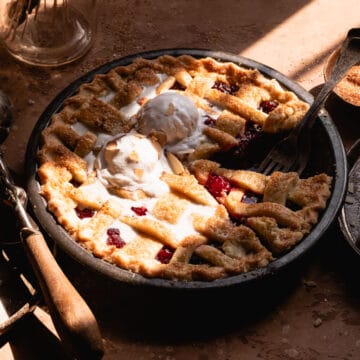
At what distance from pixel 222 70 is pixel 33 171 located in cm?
81

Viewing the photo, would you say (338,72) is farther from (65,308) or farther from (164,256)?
(65,308)

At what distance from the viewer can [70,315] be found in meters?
1.62

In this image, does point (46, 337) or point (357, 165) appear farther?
point (357, 165)

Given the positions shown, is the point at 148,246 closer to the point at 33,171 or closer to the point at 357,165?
the point at 33,171

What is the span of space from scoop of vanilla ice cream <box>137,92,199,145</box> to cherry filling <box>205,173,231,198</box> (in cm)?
19

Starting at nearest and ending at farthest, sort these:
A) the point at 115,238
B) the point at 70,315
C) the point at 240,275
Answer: the point at 70,315
the point at 240,275
the point at 115,238

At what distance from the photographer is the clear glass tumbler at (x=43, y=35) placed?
2.86 metres

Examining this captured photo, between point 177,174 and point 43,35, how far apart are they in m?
1.13

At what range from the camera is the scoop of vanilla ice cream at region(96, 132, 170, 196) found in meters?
2.07

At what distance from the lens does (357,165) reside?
7.93 feet

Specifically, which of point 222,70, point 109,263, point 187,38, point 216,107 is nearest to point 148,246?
point 109,263

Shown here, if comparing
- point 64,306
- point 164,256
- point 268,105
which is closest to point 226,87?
point 268,105

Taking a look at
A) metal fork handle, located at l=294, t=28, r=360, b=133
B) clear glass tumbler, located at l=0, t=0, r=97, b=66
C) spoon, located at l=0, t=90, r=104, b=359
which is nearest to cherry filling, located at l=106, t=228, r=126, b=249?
spoon, located at l=0, t=90, r=104, b=359

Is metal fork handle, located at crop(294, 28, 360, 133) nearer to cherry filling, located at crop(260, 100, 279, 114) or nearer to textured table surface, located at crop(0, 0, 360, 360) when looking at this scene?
cherry filling, located at crop(260, 100, 279, 114)
